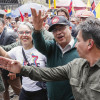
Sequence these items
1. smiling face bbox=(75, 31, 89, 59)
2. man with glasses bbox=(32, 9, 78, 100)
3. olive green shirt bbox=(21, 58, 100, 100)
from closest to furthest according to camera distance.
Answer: olive green shirt bbox=(21, 58, 100, 100) < smiling face bbox=(75, 31, 89, 59) < man with glasses bbox=(32, 9, 78, 100)

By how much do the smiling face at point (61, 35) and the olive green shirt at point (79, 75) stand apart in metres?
→ 0.63

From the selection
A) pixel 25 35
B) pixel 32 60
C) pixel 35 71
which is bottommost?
pixel 32 60

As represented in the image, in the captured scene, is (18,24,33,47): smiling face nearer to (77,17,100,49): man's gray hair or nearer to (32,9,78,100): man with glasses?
(32,9,78,100): man with glasses

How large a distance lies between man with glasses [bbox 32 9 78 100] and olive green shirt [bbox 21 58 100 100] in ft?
1.66

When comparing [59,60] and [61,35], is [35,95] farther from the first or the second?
[61,35]

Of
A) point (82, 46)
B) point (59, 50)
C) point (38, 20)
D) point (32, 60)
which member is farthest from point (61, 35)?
point (82, 46)

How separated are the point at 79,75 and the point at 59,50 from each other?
87cm

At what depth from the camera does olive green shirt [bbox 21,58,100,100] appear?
59.0 inches

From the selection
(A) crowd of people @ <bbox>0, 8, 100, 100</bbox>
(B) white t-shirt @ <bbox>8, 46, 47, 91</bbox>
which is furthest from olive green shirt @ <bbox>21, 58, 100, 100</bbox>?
(B) white t-shirt @ <bbox>8, 46, 47, 91</bbox>

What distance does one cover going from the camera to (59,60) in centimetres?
244

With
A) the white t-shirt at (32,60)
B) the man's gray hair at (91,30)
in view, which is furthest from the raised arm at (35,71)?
the white t-shirt at (32,60)

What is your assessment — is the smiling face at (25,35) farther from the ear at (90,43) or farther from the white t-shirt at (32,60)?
the ear at (90,43)

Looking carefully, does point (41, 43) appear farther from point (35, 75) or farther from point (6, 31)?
point (6, 31)

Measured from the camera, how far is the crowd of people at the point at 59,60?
5.13 ft
